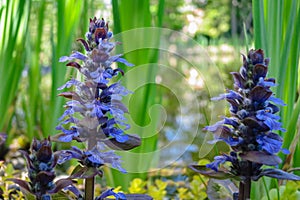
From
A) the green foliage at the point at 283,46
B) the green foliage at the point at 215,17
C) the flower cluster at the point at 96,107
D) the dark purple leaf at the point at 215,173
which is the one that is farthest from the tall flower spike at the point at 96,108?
the green foliage at the point at 215,17

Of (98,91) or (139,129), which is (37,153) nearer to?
(98,91)

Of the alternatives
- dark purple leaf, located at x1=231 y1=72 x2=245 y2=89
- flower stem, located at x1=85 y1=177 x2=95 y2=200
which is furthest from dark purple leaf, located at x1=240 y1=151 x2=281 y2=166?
flower stem, located at x1=85 y1=177 x2=95 y2=200

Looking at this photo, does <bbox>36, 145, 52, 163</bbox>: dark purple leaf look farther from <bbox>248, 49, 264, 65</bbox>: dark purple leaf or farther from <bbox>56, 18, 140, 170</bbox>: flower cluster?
<bbox>248, 49, 264, 65</bbox>: dark purple leaf

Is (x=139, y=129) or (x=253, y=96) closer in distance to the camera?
(x=253, y=96)

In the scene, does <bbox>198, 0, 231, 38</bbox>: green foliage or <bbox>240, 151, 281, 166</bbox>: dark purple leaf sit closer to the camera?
<bbox>240, 151, 281, 166</bbox>: dark purple leaf

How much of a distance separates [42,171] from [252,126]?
0.37m

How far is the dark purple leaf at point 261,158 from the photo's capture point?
Answer: 81 cm

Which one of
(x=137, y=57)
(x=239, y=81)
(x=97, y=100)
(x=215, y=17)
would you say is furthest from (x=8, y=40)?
(x=215, y=17)

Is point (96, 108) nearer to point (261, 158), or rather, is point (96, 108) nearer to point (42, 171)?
point (42, 171)

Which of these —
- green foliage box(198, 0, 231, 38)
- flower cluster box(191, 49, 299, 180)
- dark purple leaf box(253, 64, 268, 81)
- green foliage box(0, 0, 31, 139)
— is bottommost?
flower cluster box(191, 49, 299, 180)

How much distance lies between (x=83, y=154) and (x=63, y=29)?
0.66m

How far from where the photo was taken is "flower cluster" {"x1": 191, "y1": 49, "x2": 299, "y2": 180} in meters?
0.84

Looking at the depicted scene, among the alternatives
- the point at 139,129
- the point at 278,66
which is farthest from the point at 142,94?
the point at 278,66

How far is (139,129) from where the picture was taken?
145cm
